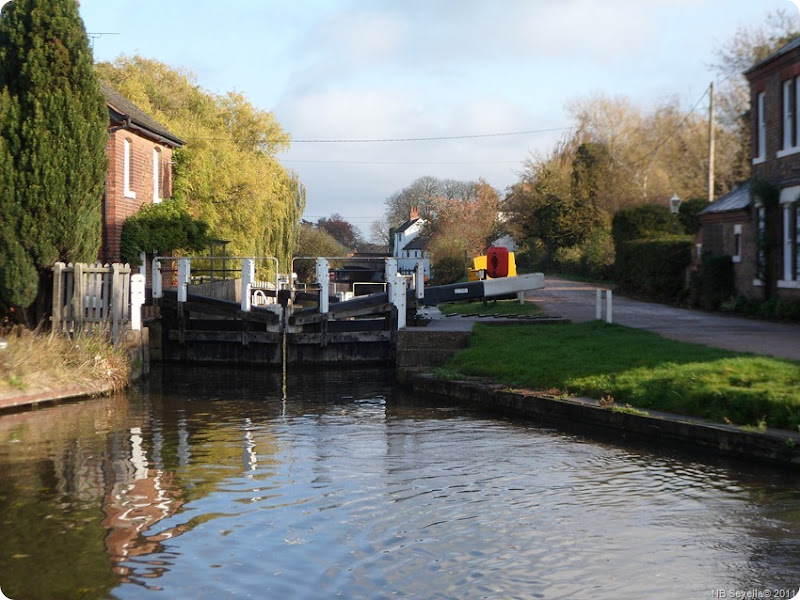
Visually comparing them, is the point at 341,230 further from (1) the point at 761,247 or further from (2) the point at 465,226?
(1) the point at 761,247

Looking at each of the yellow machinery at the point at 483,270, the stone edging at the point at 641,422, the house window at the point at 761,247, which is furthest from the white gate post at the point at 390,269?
the house window at the point at 761,247

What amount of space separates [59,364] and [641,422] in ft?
31.7

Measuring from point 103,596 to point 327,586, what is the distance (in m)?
1.44

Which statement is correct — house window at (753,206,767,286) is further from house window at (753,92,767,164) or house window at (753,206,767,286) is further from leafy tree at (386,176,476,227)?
leafy tree at (386,176,476,227)

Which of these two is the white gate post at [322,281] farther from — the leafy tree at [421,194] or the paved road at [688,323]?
the leafy tree at [421,194]

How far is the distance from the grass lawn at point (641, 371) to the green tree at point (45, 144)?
8081 mm

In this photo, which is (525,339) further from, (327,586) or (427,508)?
(327,586)

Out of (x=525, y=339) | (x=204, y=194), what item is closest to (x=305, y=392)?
(x=525, y=339)

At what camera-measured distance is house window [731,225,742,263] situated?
26.2m

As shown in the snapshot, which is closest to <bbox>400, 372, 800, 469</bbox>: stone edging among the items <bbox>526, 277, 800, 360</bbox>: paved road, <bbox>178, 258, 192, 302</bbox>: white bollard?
<bbox>526, 277, 800, 360</bbox>: paved road

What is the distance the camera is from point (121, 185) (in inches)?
1046

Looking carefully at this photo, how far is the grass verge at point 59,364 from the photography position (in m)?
14.4

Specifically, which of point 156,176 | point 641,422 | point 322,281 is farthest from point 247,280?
point 641,422

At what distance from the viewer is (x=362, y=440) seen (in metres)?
11.8
